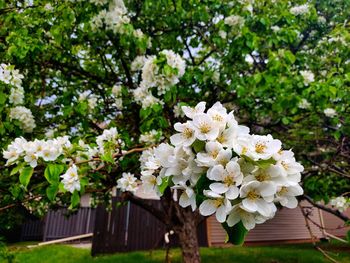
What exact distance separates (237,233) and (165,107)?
2939 mm

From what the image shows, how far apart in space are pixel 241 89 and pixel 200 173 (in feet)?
10.3

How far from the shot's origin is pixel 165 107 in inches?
152

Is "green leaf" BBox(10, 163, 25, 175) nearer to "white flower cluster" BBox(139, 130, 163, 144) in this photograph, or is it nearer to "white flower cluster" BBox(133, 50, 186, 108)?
"white flower cluster" BBox(139, 130, 163, 144)

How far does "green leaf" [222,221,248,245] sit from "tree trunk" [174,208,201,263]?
3.47 meters

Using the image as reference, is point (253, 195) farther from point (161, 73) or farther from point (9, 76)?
point (9, 76)

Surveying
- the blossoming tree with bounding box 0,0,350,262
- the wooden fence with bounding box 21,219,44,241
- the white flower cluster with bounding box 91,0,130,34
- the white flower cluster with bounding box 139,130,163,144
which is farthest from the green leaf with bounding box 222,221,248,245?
the wooden fence with bounding box 21,219,44,241

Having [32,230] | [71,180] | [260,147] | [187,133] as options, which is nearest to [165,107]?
[71,180]

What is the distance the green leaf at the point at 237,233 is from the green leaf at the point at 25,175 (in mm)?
1278

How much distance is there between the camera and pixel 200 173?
104 cm

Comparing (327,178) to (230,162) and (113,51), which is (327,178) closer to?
(113,51)

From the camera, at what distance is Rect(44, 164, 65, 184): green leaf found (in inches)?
74.4

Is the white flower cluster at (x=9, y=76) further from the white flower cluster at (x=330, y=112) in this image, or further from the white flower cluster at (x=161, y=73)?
the white flower cluster at (x=330, y=112)

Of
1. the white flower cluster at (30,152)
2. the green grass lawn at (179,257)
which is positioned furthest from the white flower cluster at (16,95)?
the green grass lawn at (179,257)

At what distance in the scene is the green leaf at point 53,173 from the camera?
1.89 metres
